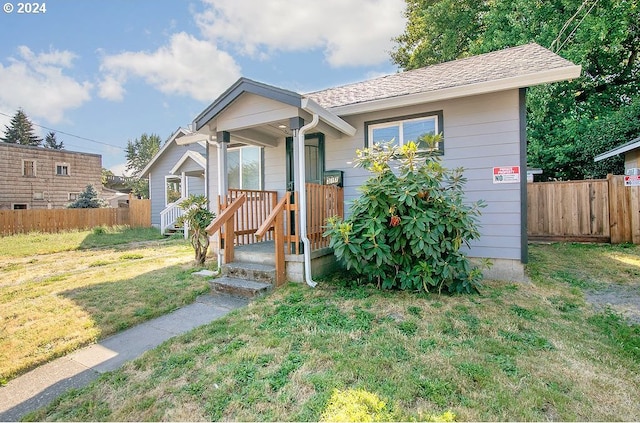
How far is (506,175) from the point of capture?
481cm

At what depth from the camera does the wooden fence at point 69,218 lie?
39.4 feet

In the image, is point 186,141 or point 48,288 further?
point 186,141

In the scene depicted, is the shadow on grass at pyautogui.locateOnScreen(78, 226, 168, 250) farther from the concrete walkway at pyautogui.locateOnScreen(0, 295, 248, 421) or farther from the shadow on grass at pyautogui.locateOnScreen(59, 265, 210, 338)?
the concrete walkway at pyautogui.locateOnScreen(0, 295, 248, 421)

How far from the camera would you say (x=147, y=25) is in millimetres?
8438

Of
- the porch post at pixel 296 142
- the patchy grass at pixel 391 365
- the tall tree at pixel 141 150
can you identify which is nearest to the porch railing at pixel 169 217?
the porch post at pixel 296 142

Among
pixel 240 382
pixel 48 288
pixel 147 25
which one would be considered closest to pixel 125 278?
pixel 48 288

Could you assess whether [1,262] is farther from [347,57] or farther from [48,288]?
[347,57]

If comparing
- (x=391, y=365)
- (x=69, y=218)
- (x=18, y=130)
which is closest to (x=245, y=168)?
(x=391, y=365)

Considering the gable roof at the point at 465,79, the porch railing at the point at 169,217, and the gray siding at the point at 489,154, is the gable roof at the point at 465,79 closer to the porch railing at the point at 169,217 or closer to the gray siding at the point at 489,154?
the gray siding at the point at 489,154

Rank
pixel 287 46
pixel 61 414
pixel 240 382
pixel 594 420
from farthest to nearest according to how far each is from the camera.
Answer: pixel 287 46, pixel 240 382, pixel 61 414, pixel 594 420

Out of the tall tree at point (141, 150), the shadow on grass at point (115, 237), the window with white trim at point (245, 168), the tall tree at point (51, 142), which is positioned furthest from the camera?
the tall tree at point (141, 150)

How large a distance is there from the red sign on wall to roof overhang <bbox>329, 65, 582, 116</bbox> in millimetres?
1182

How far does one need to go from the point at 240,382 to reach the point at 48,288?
4.54 meters

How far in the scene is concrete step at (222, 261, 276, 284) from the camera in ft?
14.8
